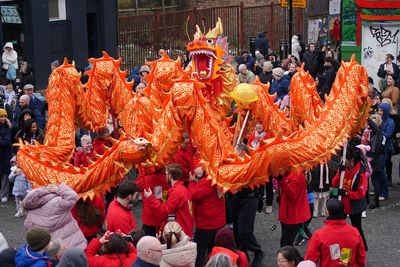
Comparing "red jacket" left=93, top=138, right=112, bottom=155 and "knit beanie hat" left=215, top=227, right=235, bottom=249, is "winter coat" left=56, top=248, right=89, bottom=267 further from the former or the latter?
"red jacket" left=93, top=138, right=112, bottom=155

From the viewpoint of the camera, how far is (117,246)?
23.0 ft

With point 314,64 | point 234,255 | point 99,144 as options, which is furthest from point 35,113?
point 314,64

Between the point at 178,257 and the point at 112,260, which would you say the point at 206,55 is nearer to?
the point at 112,260

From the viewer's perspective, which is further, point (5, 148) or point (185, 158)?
point (5, 148)

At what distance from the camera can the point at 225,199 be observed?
974cm

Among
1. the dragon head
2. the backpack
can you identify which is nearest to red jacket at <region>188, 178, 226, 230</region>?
the dragon head

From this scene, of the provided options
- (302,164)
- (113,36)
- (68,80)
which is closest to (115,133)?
(68,80)

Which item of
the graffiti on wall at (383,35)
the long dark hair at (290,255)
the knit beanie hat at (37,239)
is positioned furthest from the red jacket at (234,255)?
the graffiti on wall at (383,35)

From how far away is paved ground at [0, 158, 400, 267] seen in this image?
10258mm

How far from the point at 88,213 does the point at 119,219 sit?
0.62 meters

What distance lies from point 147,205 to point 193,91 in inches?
A: 52.6

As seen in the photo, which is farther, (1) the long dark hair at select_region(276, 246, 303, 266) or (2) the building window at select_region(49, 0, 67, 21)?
(2) the building window at select_region(49, 0, 67, 21)

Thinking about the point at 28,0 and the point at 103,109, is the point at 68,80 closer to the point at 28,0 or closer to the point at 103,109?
the point at 103,109

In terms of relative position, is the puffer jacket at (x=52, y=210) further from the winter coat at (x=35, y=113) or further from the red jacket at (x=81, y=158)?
the winter coat at (x=35, y=113)
